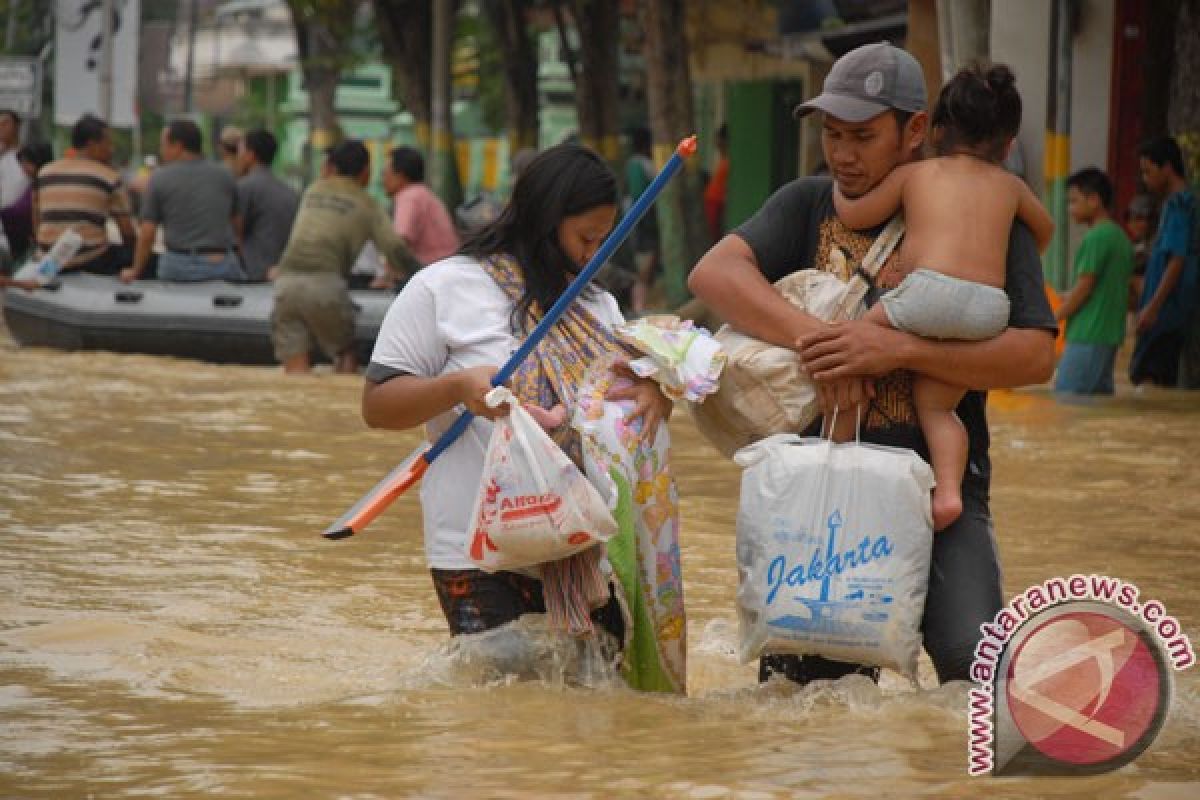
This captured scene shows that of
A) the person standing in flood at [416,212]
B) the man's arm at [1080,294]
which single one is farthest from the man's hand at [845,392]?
the person standing in flood at [416,212]

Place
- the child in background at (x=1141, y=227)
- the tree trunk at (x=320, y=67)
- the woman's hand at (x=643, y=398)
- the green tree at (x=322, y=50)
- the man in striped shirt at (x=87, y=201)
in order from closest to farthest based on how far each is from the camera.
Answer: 1. the woman's hand at (x=643, y=398)
2. the child in background at (x=1141, y=227)
3. the man in striped shirt at (x=87, y=201)
4. the green tree at (x=322, y=50)
5. the tree trunk at (x=320, y=67)

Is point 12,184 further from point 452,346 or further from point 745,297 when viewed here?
point 745,297

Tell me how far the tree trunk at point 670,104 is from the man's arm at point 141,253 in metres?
5.58

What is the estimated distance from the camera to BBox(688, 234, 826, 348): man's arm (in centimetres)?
486

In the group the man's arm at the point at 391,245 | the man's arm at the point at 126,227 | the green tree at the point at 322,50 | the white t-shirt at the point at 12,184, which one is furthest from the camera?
the green tree at the point at 322,50

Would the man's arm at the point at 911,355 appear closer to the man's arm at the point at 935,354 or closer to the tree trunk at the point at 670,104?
the man's arm at the point at 935,354

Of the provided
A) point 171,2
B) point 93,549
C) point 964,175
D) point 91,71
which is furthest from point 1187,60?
point 171,2

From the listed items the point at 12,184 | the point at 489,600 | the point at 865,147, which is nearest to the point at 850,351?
the point at 865,147

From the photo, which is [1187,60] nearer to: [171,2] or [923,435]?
[923,435]

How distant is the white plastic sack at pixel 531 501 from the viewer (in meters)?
4.78

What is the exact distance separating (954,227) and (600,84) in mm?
20654

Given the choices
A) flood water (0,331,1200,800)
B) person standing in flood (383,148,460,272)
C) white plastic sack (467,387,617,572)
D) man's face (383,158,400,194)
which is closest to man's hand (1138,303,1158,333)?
flood water (0,331,1200,800)

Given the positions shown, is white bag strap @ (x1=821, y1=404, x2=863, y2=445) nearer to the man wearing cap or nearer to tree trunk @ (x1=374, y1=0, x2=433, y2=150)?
the man wearing cap

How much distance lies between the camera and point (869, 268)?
493 cm
